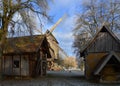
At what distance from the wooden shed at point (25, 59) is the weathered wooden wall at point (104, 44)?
683cm

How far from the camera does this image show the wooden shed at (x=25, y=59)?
31.6 metres

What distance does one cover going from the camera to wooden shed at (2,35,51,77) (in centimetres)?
3161

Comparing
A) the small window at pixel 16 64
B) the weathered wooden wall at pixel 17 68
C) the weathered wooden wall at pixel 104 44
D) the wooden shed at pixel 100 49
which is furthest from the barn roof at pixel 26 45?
the weathered wooden wall at pixel 104 44

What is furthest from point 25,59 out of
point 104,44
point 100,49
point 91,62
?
point 104,44

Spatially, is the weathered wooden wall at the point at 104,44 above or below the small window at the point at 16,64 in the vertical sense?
above

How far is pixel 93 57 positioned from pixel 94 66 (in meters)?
1.03

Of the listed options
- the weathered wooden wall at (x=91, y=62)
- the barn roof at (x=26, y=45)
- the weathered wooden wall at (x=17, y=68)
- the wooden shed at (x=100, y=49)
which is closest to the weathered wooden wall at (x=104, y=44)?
the wooden shed at (x=100, y=49)

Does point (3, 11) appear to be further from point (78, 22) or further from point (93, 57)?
point (78, 22)

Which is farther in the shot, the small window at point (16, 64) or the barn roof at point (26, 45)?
the small window at point (16, 64)

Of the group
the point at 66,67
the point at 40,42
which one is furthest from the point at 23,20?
the point at 66,67

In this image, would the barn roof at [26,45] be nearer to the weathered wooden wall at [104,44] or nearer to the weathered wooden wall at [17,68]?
the weathered wooden wall at [17,68]

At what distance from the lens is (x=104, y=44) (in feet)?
95.9

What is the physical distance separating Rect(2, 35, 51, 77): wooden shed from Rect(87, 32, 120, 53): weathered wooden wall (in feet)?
22.4

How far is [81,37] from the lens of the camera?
5494 cm
